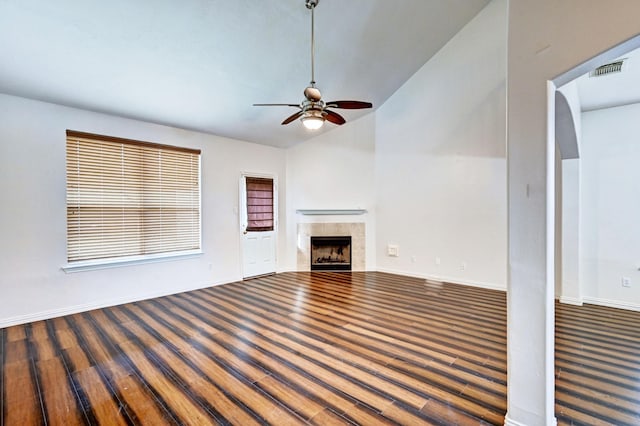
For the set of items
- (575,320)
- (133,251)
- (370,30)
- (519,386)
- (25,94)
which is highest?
(370,30)

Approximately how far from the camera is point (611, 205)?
13.4 ft

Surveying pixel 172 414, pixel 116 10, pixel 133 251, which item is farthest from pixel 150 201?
pixel 172 414

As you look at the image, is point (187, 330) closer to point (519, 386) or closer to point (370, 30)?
point (519, 386)

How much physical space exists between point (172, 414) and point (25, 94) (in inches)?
165

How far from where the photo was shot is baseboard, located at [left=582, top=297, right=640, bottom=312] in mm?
3981

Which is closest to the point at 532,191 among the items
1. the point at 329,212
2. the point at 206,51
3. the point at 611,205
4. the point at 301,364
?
the point at 301,364

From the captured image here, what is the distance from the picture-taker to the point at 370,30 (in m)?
3.94

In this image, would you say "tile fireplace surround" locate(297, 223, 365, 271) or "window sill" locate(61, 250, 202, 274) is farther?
"tile fireplace surround" locate(297, 223, 365, 271)

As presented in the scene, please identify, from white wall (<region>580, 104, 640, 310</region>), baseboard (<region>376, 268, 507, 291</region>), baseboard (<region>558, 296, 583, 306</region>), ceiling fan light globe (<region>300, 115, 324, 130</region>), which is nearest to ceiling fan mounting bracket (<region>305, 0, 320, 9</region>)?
ceiling fan light globe (<region>300, 115, 324, 130</region>)

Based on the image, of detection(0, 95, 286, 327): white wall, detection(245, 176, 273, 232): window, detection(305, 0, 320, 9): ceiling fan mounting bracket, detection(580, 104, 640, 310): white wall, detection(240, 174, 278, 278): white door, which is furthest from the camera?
detection(245, 176, 273, 232): window

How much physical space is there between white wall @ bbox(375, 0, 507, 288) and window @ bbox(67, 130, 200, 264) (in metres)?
3.92

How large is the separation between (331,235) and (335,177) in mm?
1329

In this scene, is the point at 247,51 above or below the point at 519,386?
above

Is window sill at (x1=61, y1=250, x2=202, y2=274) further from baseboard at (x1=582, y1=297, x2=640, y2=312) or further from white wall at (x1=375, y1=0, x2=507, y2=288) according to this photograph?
baseboard at (x1=582, y1=297, x2=640, y2=312)
